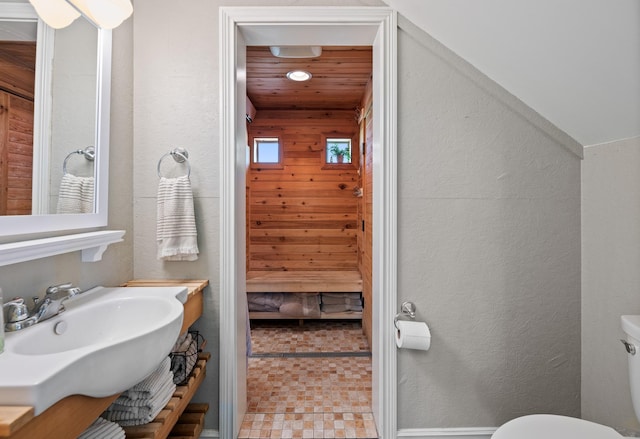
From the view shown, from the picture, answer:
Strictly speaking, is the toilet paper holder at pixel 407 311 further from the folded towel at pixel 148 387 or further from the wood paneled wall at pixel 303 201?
the wood paneled wall at pixel 303 201

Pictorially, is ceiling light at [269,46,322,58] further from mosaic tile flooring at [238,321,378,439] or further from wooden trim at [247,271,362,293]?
mosaic tile flooring at [238,321,378,439]

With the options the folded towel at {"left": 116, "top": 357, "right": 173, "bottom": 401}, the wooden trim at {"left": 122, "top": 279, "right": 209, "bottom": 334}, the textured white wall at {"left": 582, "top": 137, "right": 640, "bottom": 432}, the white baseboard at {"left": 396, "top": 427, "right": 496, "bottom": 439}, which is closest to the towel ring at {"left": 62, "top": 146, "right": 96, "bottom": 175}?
the wooden trim at {"left": 122, "top": 279, "right": 209, "bottom": 334}

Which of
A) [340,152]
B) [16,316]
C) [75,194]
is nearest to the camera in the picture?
[16,316]

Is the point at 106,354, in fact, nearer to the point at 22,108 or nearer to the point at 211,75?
the point at 22,108

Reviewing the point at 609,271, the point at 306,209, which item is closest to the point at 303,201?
the point at 306,209

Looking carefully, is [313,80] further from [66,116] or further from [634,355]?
[634,355]

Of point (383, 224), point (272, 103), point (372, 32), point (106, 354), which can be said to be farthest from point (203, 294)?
point (272, 103)

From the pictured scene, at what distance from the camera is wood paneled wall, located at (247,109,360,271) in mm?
3727

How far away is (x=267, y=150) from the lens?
3.78 m

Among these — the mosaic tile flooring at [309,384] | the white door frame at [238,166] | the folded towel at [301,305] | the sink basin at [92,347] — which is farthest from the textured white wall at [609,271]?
the folded towel at [301,305]

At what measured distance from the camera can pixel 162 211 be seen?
1521 mm

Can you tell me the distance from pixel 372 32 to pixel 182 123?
102cm

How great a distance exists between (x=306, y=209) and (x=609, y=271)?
273 centimetres

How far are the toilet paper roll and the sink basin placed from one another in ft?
3.12
